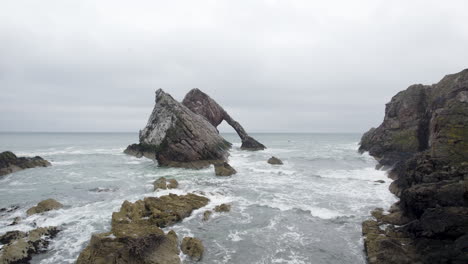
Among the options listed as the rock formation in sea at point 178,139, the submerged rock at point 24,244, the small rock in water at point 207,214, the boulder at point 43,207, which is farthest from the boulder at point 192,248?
the rock formation in sea at point 178,139

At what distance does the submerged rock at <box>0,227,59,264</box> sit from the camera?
417 inches

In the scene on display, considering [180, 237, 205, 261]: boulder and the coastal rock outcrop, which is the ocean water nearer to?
[180, 237, 205, 261]: boulder

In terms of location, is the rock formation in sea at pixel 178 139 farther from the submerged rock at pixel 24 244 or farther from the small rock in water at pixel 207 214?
the submerged rock at pixel 24 244

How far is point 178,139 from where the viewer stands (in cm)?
3659

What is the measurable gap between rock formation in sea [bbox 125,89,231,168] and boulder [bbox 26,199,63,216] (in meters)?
17.7

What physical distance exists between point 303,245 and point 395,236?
13.8ft

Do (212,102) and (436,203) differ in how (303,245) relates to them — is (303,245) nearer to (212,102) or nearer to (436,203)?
(436,203)

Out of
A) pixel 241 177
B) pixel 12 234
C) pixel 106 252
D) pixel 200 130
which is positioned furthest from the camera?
pixel 200 130

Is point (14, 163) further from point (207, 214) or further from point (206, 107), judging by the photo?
point (207, 214)

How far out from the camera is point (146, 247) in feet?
34.6

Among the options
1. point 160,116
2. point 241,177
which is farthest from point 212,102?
point 241,177

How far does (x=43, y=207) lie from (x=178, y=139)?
2073 centimetres

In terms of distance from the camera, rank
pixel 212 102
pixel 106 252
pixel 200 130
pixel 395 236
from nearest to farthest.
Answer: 1. pixel 106 252
2. pixel 395 236
3. pixel 200 130
4. pixel 212 102

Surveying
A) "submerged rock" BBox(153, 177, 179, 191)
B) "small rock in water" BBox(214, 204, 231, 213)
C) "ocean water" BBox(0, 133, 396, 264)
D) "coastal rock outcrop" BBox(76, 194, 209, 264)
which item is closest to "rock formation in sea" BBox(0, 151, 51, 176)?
"ocean water" BBox(0, 133, 396, 264)
